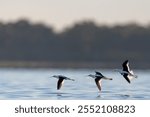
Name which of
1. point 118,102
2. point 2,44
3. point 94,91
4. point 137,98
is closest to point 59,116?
point 118,102

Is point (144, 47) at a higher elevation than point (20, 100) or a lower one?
higher

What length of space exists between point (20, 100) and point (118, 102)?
166 inches

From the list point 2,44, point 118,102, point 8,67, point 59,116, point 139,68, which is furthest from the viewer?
point 2,44

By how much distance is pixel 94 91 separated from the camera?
33.7 m

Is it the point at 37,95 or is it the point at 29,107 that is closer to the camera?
the point at 29,107

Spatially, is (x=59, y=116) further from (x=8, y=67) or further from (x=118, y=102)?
(x=8, y=67)

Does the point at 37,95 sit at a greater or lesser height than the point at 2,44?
lesser

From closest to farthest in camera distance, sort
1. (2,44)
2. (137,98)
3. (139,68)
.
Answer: (137,98) → (139,68) → (2,44)

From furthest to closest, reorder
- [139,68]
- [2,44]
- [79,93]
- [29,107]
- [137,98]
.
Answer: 1. [2,44]
2. [139,68]
3. [79,93]
4. [137,98]
5. [29,107]

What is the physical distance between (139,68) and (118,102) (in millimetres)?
42591

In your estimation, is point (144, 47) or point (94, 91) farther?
point (144, 47)

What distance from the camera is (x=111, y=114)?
2388cm

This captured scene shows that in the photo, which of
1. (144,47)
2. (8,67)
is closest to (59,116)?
(8,67)

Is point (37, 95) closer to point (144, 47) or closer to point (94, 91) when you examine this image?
point (94, 91)
